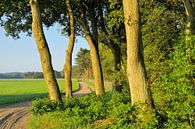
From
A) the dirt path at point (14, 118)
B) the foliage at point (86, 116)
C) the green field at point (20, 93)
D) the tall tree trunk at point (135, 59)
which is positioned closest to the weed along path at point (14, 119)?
the dirt path at point (14, 118)

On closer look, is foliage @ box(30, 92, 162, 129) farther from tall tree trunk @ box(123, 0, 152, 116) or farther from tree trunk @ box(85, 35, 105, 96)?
tree trunk @ box(85, 35, 105, 96)

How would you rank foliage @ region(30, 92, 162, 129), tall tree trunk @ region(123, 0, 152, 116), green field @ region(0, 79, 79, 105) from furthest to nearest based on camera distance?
green field @ region(0, 79, 79, 105) → tall tree trunk @ region(123, 0, 152, 116) → foliage @ region(30, 92, 162, 129)

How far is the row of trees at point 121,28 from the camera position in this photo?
12023mm

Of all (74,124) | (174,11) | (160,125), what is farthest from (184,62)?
(174,11)

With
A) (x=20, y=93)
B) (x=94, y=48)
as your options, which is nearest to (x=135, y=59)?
(x=94, y=48)

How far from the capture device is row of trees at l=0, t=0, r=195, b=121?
1202 cm

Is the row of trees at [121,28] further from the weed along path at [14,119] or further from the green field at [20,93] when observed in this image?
the green field at [20,93]

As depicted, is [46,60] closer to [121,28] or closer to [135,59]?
[135,59]

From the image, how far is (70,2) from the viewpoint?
86.8 feet

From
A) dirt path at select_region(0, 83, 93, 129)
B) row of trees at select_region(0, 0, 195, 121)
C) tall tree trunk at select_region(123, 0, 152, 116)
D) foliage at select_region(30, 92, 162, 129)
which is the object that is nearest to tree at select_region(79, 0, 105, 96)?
row of trees at select_region(0, 0, 195, 121)

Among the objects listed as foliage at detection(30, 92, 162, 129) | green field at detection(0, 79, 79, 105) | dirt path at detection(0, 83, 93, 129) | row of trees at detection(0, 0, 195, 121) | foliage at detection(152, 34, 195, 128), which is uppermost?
row of trees at detection(0, 0, 195, 121)

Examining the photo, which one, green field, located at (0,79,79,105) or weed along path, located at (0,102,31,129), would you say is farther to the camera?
green field, located at (0,79,79,105)

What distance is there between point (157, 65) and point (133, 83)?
31.7 ft

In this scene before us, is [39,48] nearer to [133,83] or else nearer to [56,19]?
[133,83]
